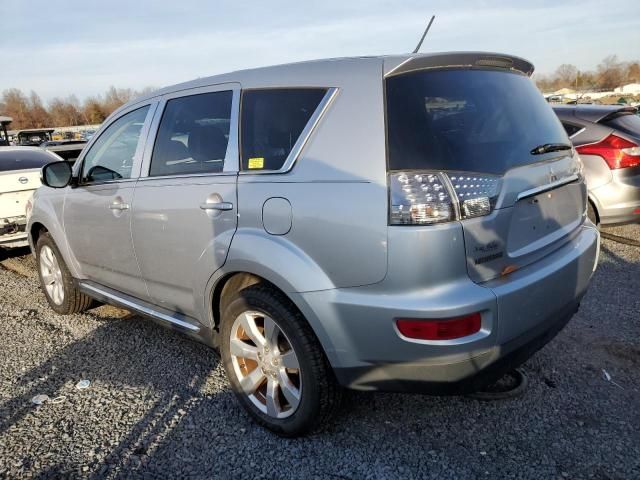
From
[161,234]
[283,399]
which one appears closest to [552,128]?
[283,399]

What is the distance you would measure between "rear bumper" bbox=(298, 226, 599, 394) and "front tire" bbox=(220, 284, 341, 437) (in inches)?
5.0

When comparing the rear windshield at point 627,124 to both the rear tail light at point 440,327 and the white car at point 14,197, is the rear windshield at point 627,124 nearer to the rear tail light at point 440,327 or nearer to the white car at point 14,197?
the rear tail light at point 440,327

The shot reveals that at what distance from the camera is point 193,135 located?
3113 mm

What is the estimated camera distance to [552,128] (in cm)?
279

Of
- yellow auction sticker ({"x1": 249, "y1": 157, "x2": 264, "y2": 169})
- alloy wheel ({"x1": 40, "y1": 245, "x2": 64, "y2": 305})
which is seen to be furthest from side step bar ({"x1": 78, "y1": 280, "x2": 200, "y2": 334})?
yellow auction sticker ({"x1": 249, "y1": 157, "x2": 264, "y2": 169})

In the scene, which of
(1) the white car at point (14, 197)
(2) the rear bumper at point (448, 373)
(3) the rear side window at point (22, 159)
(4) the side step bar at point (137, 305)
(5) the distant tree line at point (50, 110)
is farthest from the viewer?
(5) the distant tree line at point (50, 110)

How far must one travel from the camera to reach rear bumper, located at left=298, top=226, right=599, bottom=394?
2111mm

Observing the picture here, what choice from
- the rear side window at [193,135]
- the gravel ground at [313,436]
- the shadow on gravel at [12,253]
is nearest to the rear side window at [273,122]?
the rear side window at [193,135]

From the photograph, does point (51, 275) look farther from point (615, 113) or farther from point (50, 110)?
point (50, 110)

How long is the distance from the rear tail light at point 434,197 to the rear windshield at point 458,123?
1.9 inches

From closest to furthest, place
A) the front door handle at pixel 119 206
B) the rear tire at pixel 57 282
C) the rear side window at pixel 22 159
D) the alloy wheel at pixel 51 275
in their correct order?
the front door handle at pixel 119 206 < the rear tire at pixel 57 282 < the alloy wheel at pixel 51 275 < the rear side window at pixel 22 159

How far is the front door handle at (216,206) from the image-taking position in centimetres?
267

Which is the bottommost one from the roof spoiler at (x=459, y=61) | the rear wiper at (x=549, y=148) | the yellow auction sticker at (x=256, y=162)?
the rear wiper at (x=549, y=148)

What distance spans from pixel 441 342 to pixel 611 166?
453 centimetres
